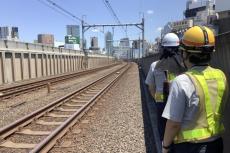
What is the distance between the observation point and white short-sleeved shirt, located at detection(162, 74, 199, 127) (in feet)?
9.88

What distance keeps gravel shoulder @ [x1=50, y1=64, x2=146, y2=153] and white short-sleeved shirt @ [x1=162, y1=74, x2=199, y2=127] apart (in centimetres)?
519

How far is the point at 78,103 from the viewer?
15938mm

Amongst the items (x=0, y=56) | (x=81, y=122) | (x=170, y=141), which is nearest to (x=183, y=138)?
(x=170, y=141)

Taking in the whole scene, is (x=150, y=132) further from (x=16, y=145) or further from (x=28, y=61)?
(x=28, y=61)

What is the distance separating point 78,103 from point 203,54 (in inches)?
513

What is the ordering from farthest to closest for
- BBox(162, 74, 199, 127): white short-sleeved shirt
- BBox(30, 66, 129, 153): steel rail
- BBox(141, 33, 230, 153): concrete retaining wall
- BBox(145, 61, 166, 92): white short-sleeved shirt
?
1. BBox(30, 66, 129, 153): steel rail
2. BBox(145, 61, 166, 92): white short-sleeved shirt
3. BBox(141, 33, 230, 153): concrete retaining wall
4. BBox(162, 74, 199, 127): white short-sleeved shirt

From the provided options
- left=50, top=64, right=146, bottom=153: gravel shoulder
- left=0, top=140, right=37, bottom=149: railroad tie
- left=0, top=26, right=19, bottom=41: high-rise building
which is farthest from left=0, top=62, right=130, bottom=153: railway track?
left=0, top=26, right=19, bottom=41: high-rise building

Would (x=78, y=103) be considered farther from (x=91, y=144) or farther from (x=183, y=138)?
(x=183, y=138)

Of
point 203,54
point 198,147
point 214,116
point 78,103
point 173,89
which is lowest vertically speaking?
point 78,103

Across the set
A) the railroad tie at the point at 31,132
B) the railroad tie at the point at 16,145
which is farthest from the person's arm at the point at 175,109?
the railroad tie at the point at 31,132

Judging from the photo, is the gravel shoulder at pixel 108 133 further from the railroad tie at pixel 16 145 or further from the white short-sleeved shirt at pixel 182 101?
the white short-sleeved shirt at pixel 182 101

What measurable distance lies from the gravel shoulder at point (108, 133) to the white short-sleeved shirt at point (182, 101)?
5.19 meters

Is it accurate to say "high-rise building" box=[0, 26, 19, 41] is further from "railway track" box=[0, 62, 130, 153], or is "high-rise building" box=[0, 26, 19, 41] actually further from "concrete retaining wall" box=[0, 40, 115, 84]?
"railway track" box=[0, 62, 130, 153]

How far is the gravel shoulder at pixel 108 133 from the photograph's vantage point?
8.51 meters
